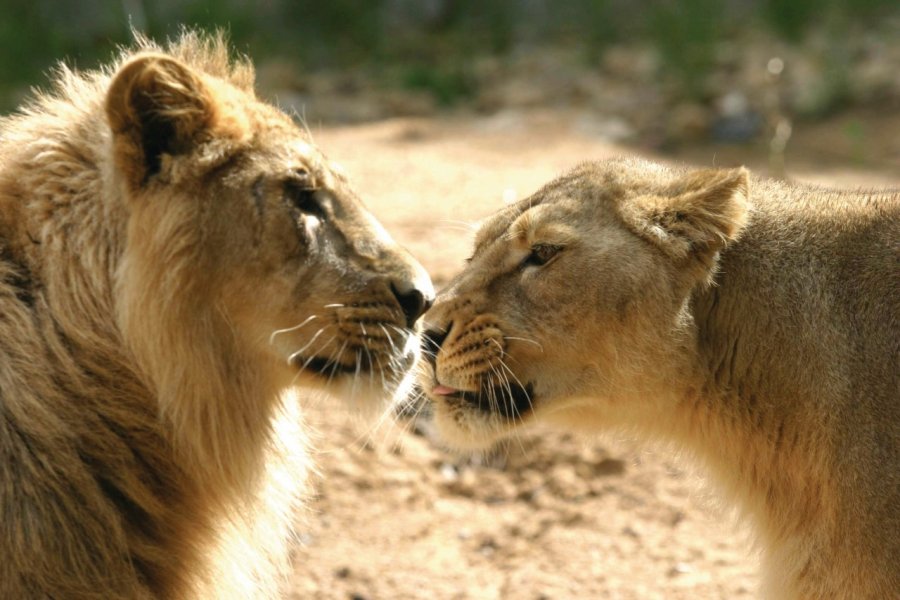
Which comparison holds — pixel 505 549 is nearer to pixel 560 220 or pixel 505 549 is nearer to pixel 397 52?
pixel 560 220

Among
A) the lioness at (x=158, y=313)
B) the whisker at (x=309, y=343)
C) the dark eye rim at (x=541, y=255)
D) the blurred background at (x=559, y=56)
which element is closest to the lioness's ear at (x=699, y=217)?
the dark eye rim at (x=541, y=255)

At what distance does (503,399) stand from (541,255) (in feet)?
1.58

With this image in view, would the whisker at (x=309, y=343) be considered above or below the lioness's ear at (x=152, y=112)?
below

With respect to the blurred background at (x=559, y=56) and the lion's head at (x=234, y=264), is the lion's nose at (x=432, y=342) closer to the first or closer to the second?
the lion's head at (x=234, y=264)

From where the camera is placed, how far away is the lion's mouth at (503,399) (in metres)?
3.83

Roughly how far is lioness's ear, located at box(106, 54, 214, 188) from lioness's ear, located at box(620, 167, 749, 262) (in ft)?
A: 4.73

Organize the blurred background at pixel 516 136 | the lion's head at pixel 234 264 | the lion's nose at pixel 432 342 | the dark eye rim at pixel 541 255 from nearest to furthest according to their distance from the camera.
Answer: the lion's head at pixel 234 264 → the dark eye rim at pixel 541 255 → the lion's nose at pixel 432 342 → the blurred background at pixel 516 136

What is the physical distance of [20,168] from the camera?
321 centimetres

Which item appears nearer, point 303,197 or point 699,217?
point 303,197

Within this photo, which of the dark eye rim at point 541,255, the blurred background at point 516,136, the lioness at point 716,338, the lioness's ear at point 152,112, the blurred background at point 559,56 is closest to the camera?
the lioness's ear at point 152,112

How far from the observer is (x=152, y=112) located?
301cm

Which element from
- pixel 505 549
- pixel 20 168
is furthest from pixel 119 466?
pixel 505 549

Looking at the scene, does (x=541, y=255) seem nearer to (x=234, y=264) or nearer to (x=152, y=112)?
(x=234, y=264)

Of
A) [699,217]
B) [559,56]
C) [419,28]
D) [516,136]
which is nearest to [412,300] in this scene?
[699,217]
